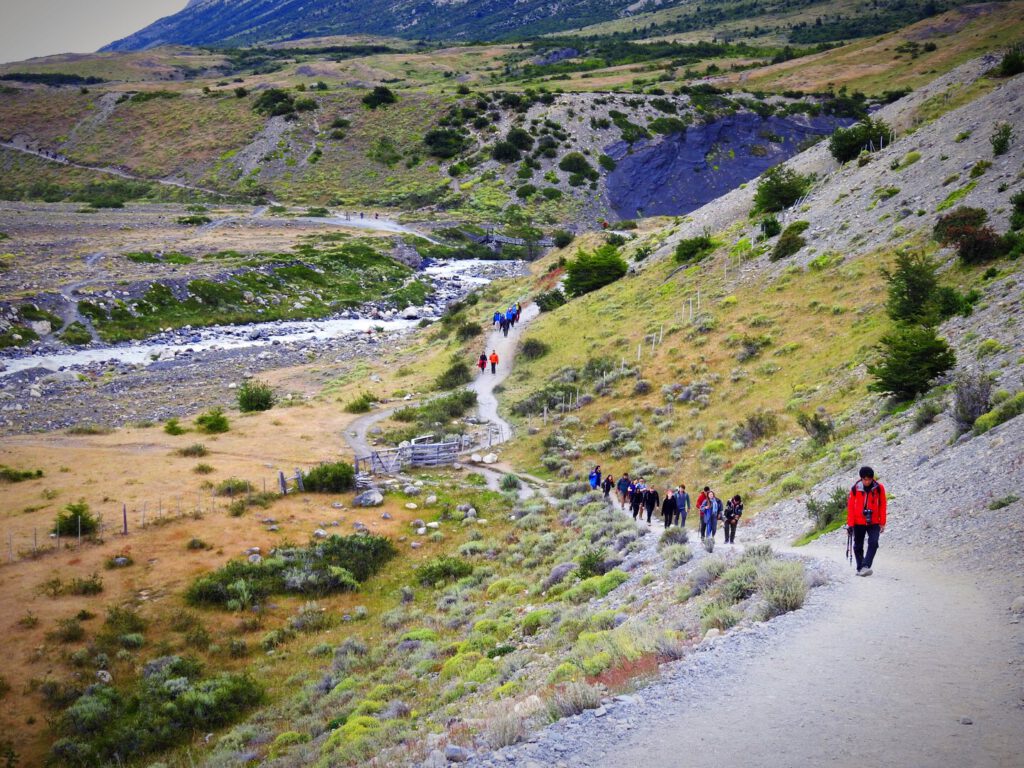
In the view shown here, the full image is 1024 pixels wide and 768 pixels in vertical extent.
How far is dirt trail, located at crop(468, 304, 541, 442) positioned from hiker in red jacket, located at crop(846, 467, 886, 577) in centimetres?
2264

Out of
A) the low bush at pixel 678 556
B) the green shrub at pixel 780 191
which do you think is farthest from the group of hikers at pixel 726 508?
the green shrub at pixel 780 191

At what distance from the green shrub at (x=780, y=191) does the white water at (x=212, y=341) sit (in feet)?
98.5

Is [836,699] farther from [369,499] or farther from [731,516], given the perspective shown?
[369,499]

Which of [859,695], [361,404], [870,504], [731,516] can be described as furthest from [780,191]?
[859,695]

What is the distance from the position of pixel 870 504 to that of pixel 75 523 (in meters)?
22.8

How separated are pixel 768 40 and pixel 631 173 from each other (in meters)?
110

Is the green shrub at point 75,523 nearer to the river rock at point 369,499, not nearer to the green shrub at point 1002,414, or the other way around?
the river rock at point 369,499

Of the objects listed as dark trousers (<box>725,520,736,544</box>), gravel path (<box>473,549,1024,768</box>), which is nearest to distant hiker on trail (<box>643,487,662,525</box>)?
dark trousers (<box>725,520,736,544</box>)

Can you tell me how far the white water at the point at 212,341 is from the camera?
47938 millimetres

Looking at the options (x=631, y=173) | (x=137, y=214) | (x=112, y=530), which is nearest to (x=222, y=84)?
(x=137, y=214)

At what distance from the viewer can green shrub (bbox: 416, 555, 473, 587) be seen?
22375 mm

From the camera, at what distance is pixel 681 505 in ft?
64.5

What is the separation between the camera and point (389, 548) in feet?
80.7

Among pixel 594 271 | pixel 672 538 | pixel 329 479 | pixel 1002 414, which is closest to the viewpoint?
pixel 1002 414
